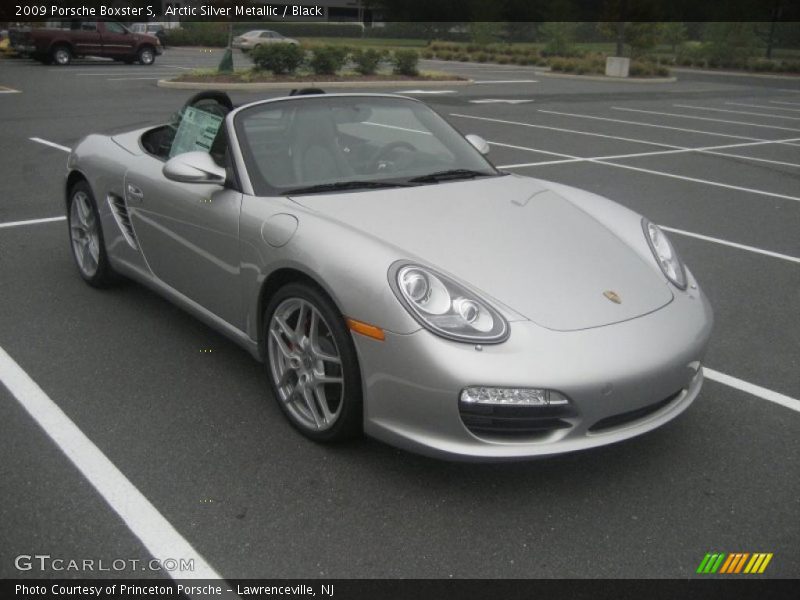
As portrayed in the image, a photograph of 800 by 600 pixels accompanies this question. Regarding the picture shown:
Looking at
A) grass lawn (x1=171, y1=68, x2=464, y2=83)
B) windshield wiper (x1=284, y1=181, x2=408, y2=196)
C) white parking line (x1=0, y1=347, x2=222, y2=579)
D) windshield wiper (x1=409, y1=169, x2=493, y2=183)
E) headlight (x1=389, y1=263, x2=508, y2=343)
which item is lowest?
white parking line (x1=0, y1=347, x2=222, y2=579)

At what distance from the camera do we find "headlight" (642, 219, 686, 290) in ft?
12.0

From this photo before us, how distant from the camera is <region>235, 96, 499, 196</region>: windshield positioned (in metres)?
3.93

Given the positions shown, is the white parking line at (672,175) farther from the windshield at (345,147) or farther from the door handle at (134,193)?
the door handle at (134,193)

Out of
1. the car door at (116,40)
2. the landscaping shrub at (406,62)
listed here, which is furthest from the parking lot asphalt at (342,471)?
the car door at (116,40)

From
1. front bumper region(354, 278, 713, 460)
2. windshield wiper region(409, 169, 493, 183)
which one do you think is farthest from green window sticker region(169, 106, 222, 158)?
front bumper region(354, 278, 713, 460)

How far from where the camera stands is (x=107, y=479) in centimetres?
316

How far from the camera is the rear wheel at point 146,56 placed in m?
29.1

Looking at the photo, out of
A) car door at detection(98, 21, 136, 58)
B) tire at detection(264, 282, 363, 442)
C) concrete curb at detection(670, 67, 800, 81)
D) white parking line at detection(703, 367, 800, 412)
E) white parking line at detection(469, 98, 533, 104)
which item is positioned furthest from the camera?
concrete curb at detection(670, 67, 800, 81)

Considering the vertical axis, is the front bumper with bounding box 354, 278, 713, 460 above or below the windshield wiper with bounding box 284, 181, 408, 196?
below

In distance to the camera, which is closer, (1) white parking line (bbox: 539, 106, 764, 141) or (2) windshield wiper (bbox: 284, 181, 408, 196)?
(2) windshield wiper (bbox: 284, 181, 408, 196)

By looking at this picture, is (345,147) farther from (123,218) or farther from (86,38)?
(86,38)

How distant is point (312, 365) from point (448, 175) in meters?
1.33

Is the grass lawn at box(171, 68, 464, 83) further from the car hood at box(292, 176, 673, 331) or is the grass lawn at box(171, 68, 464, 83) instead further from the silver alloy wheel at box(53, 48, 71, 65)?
the car hood at box(292, 176, 673, 331)
